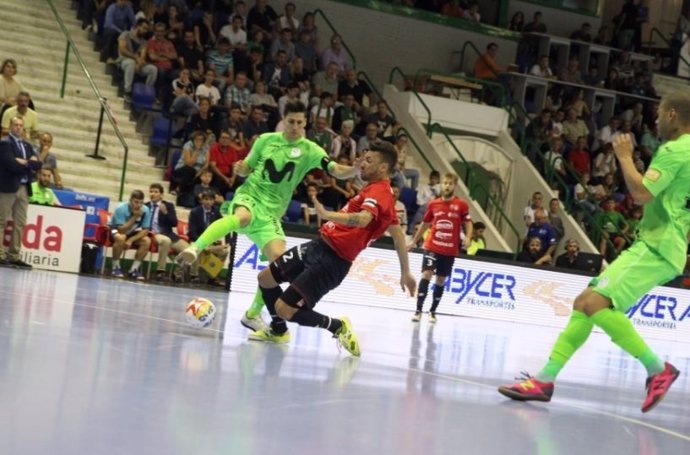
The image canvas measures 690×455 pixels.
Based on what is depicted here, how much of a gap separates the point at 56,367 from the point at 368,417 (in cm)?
168

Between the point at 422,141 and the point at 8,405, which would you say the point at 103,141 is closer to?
the point at 422,141

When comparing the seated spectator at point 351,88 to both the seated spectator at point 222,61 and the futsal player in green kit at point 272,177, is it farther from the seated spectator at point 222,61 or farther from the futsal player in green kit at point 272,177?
the futsal player in green kit at point 272,177

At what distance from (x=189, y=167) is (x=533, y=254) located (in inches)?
266

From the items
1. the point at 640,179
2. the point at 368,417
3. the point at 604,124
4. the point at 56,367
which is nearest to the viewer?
the point at 368,417

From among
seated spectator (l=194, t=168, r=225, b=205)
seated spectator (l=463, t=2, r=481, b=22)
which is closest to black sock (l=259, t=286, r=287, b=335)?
seated spectator (l=194, t=168, r=225, b=205)

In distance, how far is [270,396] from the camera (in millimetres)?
6105

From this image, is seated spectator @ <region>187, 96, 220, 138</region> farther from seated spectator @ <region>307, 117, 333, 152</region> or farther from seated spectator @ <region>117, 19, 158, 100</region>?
seated spectator @ <region>307, 117, 333, 152</region>

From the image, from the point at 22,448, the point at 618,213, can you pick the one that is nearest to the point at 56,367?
the point at 22,448

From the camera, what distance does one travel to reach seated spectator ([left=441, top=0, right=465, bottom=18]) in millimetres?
28016

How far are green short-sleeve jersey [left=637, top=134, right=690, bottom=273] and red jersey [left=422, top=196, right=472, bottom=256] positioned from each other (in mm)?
9714

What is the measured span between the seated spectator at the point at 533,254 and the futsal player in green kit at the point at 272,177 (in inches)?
481

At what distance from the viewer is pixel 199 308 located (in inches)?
370

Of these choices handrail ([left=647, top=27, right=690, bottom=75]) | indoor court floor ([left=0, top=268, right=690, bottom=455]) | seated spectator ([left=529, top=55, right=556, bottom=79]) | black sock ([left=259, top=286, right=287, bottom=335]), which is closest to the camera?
indoor court floor ([left=0, top=268, right=690, bottom=455])

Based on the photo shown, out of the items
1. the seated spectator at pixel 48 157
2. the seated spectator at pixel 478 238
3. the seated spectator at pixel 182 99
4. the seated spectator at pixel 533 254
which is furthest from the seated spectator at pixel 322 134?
the seated spectator at pixel 48 157
